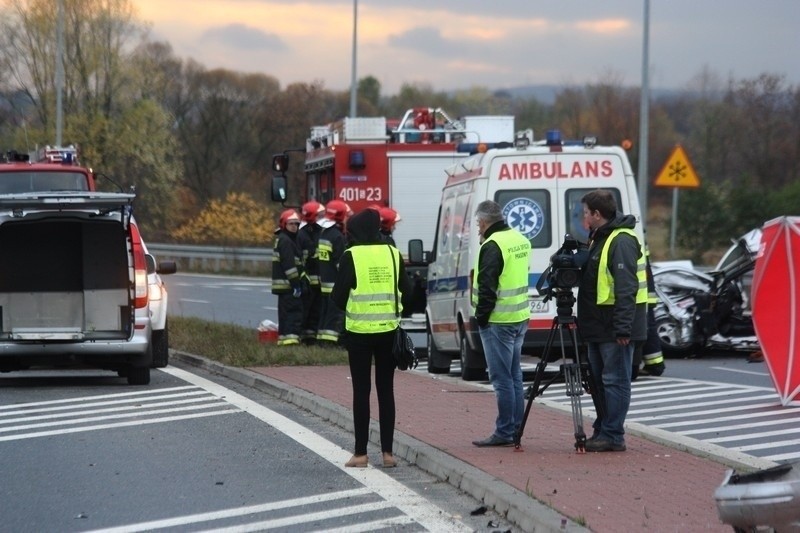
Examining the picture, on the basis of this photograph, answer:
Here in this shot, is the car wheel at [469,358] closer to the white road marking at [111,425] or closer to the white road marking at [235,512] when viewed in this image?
the white road marking at [111,425]

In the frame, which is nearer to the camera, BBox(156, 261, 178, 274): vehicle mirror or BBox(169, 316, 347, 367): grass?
BBox(156, 261, 178, 274): vehicle mirror

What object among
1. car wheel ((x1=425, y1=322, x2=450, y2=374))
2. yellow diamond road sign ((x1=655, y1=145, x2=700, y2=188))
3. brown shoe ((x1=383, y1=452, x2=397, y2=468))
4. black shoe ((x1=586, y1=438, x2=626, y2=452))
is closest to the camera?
brown shoe ((x1=383, y1=452, x2=397, y2=468))

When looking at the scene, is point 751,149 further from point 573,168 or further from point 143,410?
point 143,410

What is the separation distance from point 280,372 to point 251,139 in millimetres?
58689

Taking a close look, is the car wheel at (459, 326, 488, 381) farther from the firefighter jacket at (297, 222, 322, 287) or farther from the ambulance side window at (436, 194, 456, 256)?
the firefighter jacket at (297, 222, 322, 287)

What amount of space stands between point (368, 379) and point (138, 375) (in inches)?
241

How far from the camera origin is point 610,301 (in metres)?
10.2

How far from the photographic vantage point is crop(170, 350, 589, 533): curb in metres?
→ 7.76

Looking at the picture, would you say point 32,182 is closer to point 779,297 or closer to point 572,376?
point 779,297

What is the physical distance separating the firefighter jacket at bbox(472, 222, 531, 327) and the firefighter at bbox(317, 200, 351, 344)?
7882mm

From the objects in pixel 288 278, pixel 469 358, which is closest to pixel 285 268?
pixel 288 278

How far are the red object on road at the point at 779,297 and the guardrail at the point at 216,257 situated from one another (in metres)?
33.8

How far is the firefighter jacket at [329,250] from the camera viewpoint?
734 inches

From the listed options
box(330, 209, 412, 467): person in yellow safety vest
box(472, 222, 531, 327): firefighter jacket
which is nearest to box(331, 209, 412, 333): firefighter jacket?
box(330, 209, 412, 467): person in yellow safety vest
